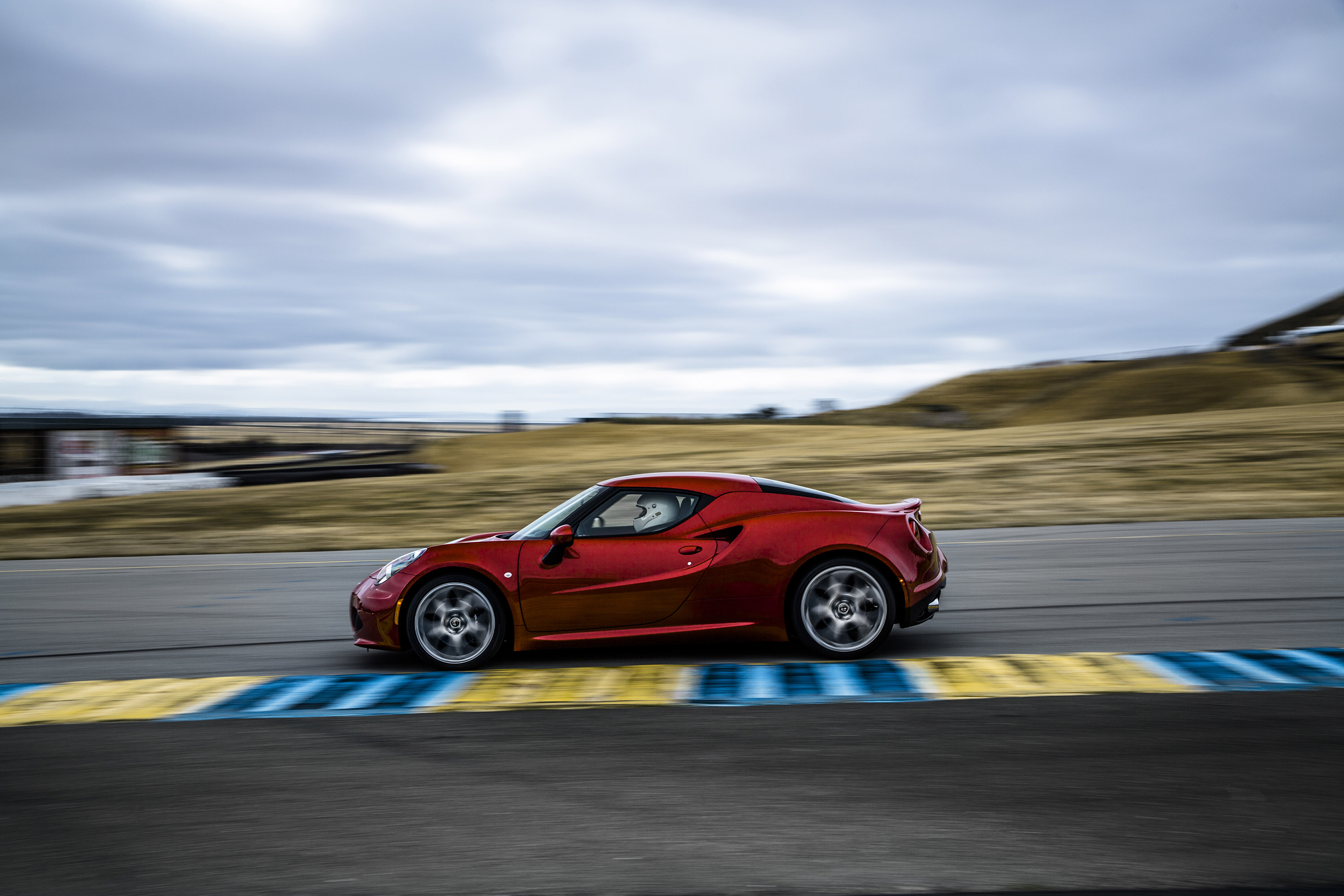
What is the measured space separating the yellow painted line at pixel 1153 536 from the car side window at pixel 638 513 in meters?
7.09

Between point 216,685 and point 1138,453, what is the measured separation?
63.1 ft

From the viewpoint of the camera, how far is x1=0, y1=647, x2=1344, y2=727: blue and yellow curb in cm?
559

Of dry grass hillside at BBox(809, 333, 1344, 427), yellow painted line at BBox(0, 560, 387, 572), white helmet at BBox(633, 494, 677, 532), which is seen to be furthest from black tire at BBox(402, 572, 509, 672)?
dry grass hillside at BBox(809, 333, 1344, 427)

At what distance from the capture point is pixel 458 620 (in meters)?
6.46

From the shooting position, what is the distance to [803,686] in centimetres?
582

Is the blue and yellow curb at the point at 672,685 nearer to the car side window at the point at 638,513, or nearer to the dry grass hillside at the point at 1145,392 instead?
the car side window at the point at 638,513

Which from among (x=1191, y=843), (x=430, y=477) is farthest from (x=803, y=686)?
(x=430, y=477)

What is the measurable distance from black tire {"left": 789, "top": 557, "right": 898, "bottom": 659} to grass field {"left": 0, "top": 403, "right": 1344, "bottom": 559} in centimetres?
901

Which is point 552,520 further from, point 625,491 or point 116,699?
point 116,699

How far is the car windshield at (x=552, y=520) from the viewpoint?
6543 millimetres

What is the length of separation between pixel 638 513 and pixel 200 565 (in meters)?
8.46

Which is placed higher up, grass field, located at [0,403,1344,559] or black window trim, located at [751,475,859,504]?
black window trim, located at [751,475,859,504]

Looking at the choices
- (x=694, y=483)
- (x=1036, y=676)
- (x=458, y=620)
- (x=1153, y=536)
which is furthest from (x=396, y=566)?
(x=1153, y=536)

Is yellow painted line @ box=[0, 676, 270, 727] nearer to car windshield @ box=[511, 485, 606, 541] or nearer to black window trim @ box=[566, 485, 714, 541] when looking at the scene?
car windshield @ box=[511, 485, 606, 541]
